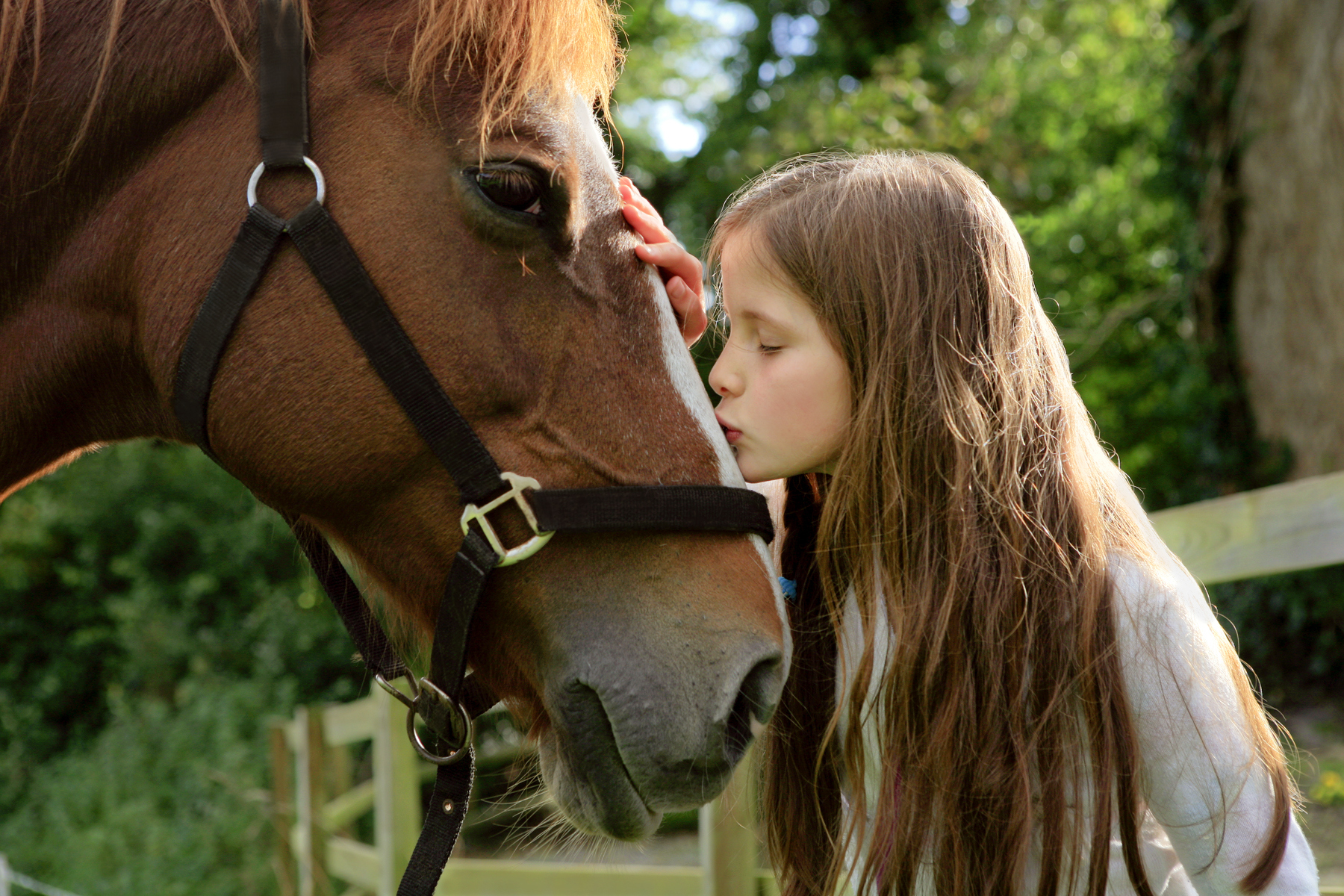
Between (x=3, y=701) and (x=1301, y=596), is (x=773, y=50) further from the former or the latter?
(x=3, y=701)

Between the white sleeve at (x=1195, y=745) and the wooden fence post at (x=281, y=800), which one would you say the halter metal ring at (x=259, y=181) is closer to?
the white sleeve at (x=1195, y=745)

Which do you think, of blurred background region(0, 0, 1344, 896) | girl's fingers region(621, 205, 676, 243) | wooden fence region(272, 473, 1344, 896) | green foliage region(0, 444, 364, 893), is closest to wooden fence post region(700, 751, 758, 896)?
wooden fence region(272, 473, 1344, 896)

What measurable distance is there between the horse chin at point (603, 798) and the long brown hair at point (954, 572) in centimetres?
25

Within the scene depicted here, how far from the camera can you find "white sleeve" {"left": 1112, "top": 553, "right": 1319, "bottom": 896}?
1.16 metres

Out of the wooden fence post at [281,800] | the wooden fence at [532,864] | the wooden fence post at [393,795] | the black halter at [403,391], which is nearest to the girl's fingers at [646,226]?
the black halter at [403,391]

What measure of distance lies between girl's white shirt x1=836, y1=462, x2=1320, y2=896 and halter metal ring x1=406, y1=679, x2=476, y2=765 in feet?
1.63

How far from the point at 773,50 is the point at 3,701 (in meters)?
8.73

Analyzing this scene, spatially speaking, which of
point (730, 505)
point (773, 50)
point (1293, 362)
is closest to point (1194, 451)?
point (1293, 362)

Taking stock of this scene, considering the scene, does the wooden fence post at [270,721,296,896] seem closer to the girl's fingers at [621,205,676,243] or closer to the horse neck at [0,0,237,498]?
the horse neck at [0,0,237,498]

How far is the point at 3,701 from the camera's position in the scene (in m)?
8.61

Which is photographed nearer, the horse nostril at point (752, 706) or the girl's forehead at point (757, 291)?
the horse nostril at point (752, 706)

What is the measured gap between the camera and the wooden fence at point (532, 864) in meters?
1.94

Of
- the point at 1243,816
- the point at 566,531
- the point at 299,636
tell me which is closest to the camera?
the point at 1243,816

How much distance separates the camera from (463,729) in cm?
140
